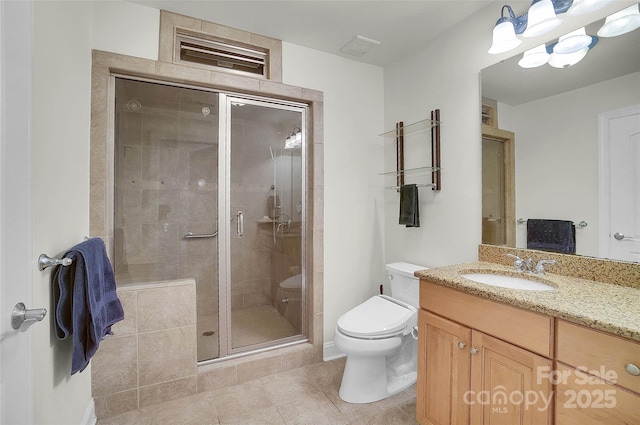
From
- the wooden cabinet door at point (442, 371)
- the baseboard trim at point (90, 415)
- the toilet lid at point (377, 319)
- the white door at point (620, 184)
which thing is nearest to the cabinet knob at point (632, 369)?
the wooden cabinet door at point (442, 371)

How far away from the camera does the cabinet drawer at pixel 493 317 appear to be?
1080 millimetres

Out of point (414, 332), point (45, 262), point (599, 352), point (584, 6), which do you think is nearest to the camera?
point (599, 352)

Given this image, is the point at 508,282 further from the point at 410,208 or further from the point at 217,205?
the point at 217,205

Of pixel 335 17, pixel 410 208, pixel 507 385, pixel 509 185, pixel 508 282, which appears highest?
pixel 335 17

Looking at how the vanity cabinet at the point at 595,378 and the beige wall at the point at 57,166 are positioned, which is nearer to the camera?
the vanity cabinet at the point at 595,378

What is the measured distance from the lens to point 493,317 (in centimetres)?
124

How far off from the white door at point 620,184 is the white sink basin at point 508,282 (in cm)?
31

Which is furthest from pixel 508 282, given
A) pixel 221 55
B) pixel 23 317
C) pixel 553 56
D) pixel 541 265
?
pixel 221 55

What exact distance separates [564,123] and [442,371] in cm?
141

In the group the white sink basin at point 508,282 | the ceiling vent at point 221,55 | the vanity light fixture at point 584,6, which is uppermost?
the ceiling vent at point 221,55

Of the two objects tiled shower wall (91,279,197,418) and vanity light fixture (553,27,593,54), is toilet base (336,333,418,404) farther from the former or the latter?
vanity light fixture (553,27,593,54)

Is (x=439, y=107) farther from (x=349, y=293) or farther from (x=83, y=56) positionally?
(x=83, y=56)

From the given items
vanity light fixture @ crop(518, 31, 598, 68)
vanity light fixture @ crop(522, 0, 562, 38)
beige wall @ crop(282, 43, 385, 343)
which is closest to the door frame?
vanity light fixture @ crop(518, 31, 598, 68)

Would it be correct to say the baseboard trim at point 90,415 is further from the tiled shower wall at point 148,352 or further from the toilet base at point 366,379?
the toilet base at point 366,379
